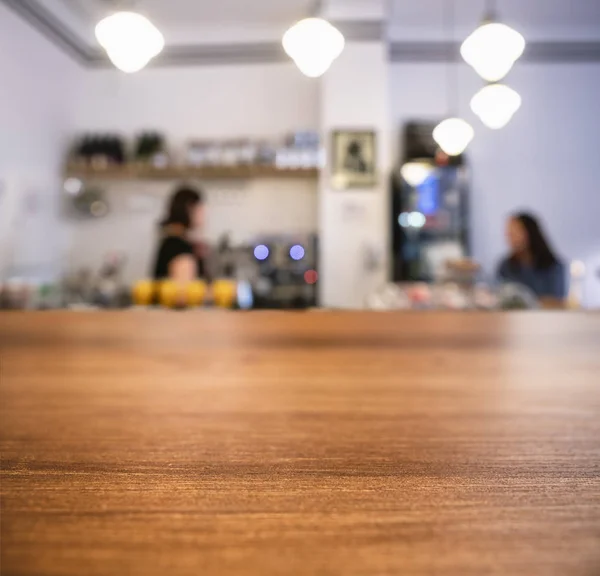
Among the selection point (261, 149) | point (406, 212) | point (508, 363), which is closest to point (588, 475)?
point (508, 363)

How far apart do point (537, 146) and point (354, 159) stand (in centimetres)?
169

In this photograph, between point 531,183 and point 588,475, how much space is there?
4.98 metres

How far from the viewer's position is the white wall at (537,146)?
468 centimetres

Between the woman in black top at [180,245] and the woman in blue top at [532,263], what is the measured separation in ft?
6.07

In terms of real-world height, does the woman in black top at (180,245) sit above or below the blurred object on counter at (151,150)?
below

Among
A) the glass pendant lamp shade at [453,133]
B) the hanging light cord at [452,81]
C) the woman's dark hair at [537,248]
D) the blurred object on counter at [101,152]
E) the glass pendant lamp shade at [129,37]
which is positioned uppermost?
the hanging light cord at [452,81]

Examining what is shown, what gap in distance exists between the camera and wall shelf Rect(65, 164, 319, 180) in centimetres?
443

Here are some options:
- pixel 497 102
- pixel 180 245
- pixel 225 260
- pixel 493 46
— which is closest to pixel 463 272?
pixel 497 102

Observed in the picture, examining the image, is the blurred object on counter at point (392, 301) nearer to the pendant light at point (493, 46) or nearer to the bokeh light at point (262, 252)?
the pendant light at point (493, 46)

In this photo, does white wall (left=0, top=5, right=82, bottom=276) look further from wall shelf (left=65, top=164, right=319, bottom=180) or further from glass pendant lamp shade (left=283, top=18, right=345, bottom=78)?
glass pendant lamp shade (left=283, top=18, right=345, bottom=78)

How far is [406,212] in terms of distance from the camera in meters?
4.16

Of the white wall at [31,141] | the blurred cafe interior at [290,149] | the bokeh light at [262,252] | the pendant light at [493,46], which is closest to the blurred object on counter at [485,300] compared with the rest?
the pendant light at [493,46]

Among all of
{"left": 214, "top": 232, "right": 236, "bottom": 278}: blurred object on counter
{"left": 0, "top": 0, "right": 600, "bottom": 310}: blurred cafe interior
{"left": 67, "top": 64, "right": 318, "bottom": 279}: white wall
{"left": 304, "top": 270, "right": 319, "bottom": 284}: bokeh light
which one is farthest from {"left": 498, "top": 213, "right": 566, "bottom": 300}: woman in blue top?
{"left": 214, "top": 232, "right": 236, "bottom": 278}: blurred object on counter

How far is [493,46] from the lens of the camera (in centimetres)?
202
